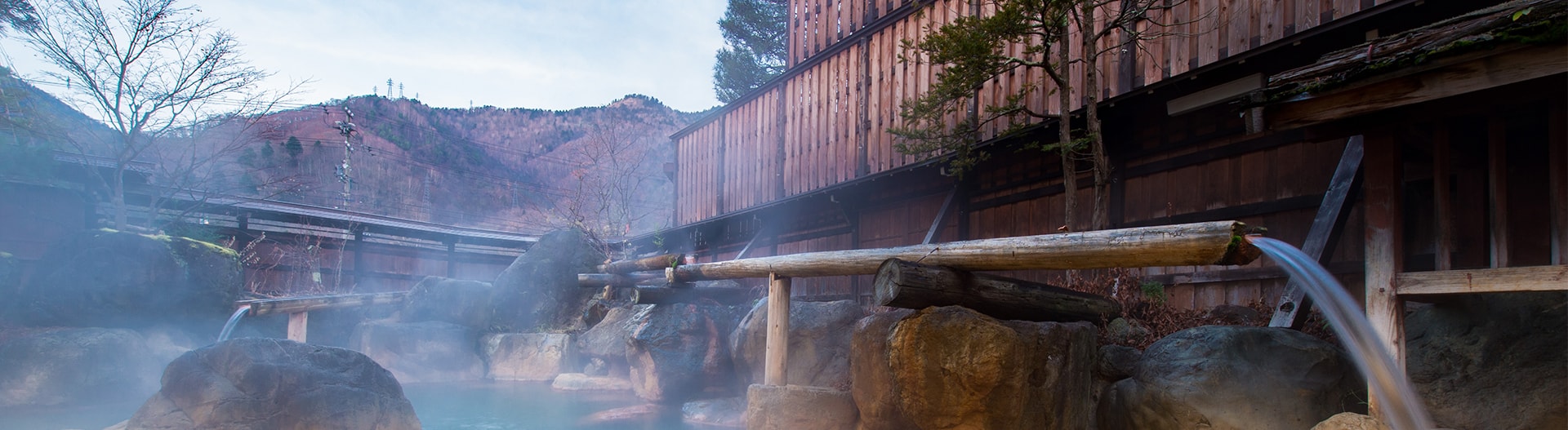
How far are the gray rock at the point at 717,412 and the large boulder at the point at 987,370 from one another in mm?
4585

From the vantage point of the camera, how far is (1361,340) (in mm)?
4438

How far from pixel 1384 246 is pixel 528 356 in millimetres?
14408

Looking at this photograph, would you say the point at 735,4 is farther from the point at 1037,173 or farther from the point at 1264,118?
the point at 1264,118

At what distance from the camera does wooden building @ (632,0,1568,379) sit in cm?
398

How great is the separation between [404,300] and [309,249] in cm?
542

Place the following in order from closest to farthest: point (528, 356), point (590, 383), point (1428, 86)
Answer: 1. point (1428, 86)
2. point (590, 383)
3. point (528, 356)

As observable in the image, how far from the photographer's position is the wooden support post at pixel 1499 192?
4258mm

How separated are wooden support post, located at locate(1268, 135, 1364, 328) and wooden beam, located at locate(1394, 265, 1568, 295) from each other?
4.19 feet

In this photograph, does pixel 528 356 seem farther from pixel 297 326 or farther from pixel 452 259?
pixel 452 259

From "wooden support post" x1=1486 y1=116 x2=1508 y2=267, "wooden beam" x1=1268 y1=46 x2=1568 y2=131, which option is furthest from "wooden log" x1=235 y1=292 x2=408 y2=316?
"wooden support post" x1=1486 y1=116 x2=1508 y2=267

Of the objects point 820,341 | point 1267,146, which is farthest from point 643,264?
point 1267,146

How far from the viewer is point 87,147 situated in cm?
1889

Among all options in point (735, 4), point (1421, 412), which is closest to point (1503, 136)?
point (1421, 412)

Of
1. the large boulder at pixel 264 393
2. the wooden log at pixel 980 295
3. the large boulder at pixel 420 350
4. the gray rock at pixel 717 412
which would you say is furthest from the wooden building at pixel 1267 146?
the large boulder at pixel 420 350
